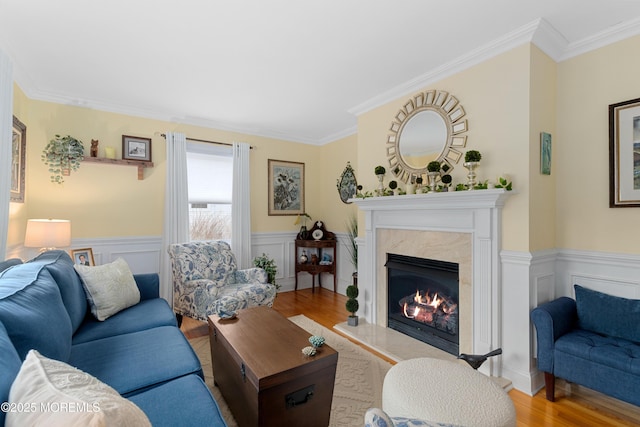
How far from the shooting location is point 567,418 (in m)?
1.93

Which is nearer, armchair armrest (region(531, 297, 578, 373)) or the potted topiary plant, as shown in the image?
armchair armrest (region(531, 297, 578, 373))

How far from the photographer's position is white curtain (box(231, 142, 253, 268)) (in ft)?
14.7

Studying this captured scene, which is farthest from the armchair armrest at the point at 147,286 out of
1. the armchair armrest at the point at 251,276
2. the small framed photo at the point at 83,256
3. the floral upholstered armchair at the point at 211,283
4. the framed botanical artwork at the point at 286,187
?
the framed botanical artwork at the point at 286,187

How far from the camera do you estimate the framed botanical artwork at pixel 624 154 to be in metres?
2.15

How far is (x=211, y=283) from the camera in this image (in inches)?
124

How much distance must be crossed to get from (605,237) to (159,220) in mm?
4617

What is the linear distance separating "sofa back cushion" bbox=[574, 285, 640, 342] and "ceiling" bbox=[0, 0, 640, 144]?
6.21 feet

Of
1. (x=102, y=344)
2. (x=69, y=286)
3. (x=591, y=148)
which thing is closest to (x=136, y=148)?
(x=69, y=286)

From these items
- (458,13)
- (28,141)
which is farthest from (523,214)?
(28,141)

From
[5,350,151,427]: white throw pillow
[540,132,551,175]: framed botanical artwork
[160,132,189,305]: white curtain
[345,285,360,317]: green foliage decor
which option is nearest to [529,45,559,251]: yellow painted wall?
[540,132,551,175]: framed botanical artwork

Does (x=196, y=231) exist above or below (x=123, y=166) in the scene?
below

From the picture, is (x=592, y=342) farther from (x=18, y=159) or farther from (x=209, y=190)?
(x=18, y=159)

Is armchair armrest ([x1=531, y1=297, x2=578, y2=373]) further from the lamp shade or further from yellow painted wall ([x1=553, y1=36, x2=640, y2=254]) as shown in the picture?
the lamp shade

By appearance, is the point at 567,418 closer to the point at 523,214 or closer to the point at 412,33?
the point at 523,214
